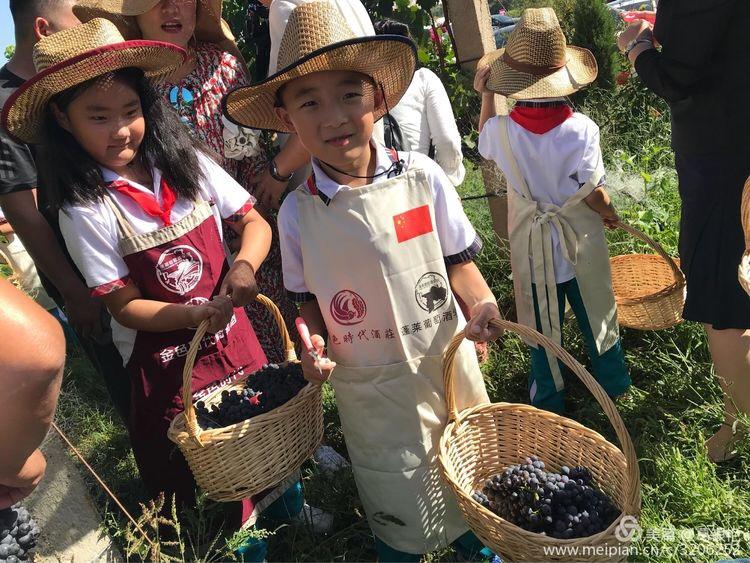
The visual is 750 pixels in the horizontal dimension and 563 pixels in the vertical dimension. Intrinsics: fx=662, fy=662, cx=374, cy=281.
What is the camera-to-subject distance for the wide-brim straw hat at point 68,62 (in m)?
1.92

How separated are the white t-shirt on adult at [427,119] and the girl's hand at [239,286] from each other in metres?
1.27

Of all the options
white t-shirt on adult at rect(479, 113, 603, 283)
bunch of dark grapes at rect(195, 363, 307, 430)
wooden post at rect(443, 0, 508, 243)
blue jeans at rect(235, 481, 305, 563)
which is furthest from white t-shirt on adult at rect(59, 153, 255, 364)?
wooden post at rect(443, 0, 508, 243)

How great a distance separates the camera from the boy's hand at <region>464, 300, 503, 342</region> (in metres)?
1.88

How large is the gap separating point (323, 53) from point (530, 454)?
4.60 feet

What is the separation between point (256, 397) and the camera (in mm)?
2066

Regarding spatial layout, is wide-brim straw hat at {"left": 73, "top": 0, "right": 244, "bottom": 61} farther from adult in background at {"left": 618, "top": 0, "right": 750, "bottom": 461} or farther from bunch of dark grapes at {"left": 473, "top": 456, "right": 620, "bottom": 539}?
bunch of dark grapes at {"left": 473, "top": 456, "right": 620, "bottom": 539}

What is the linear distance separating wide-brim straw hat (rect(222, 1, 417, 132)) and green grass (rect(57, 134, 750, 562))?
1.31 meters

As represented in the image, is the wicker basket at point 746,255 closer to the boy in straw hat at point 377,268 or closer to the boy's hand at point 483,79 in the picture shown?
the boy in straw hat at point 377,268

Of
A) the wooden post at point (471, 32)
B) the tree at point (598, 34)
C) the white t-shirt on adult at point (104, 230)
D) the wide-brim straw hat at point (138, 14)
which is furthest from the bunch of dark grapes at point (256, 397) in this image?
the tree at point (598, 34)

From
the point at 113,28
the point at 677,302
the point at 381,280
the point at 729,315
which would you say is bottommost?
the point at 677,302

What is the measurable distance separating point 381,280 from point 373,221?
177mm

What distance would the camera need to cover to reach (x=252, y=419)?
1.90 metres

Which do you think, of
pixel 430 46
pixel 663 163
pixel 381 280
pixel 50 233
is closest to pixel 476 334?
pixel 381 280

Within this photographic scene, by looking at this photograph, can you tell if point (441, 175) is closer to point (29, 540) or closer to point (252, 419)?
point (252, 419)
